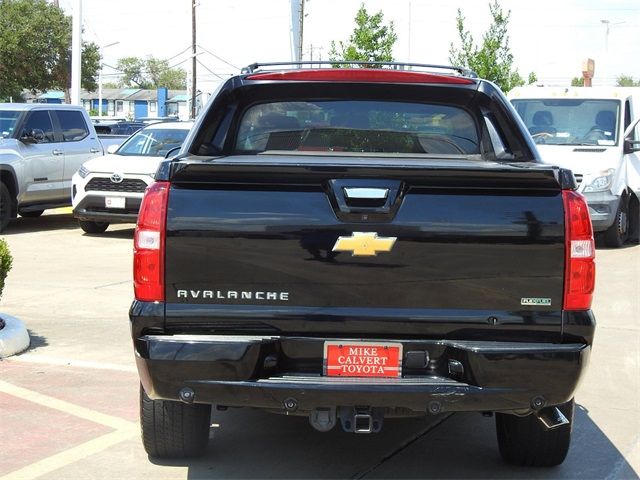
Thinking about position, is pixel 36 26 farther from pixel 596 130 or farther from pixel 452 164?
pixel 452 164

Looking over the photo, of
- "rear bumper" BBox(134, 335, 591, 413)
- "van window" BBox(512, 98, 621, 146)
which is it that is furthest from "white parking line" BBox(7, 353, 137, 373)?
"van window" BBox(512, 98, 621, 146)

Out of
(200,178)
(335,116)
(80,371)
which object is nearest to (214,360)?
(200,178)

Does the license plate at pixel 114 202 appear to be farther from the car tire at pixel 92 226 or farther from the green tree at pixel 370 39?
the green tree at pixel 370 39

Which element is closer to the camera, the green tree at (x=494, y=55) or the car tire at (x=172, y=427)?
the car tire at (x=172, y=427)

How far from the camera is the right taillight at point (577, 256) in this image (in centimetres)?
398

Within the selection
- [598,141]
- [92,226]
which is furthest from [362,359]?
[92,226]

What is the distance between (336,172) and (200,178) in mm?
567

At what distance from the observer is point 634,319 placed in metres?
9.13

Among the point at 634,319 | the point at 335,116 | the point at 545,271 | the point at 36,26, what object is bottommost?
the point at 634,319

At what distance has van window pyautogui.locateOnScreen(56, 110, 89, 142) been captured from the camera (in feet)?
51.7

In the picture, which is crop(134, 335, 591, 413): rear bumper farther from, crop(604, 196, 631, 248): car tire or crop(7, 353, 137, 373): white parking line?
crop(604, 196, 631, 248): car tire

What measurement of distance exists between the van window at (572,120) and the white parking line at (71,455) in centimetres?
1049

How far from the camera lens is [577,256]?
157 inches

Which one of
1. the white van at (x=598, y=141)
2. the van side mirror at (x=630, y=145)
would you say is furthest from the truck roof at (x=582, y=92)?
the van side mirror at (x=630, y=145)
